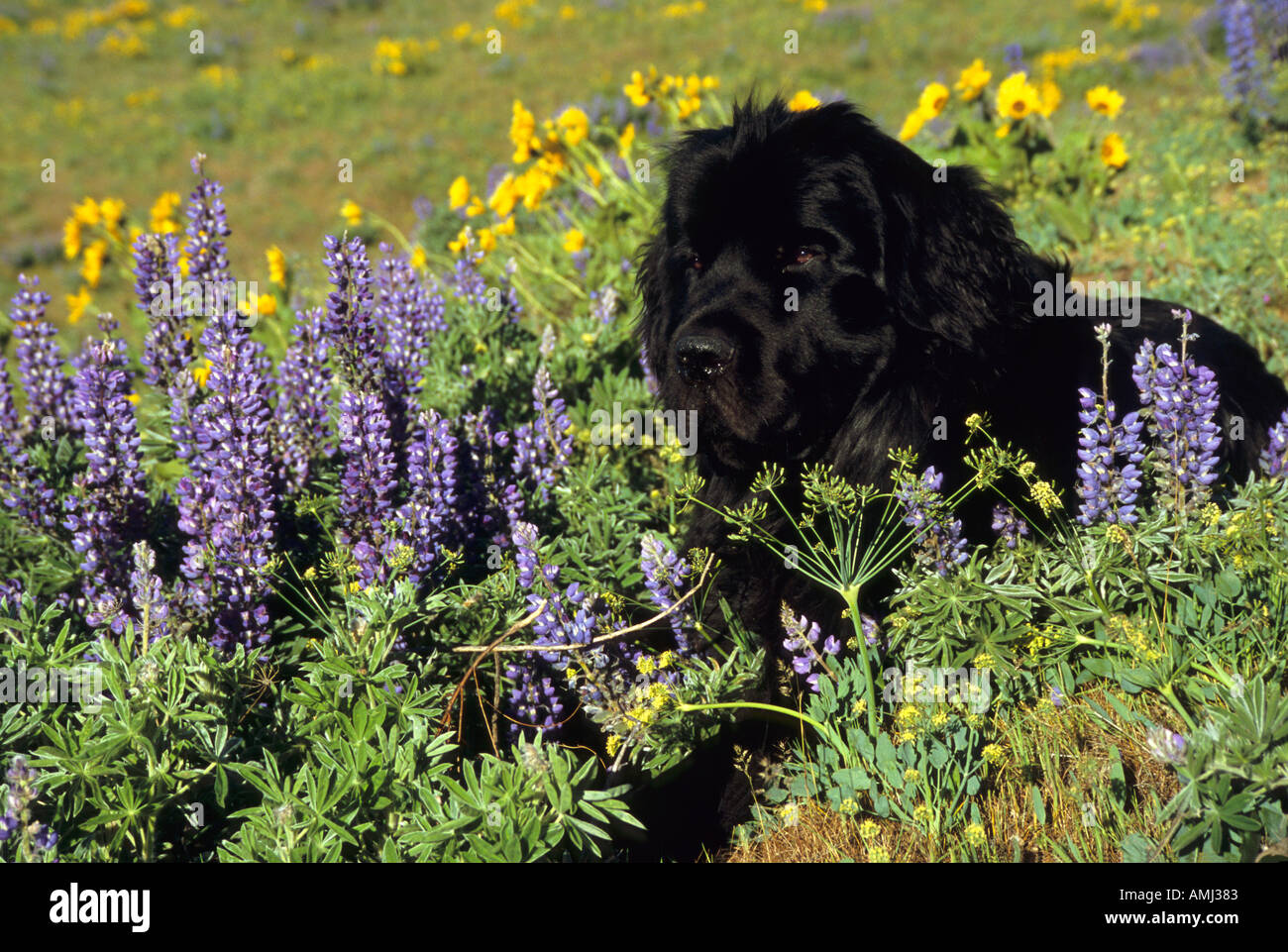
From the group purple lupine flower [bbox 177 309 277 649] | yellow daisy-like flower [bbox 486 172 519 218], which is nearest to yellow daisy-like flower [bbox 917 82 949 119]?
yellow daisy-like flower [bbox 486 172 519 218]

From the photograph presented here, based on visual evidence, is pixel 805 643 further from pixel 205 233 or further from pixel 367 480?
pixel 205 233

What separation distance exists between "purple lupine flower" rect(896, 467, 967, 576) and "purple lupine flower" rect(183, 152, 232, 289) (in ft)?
7.91

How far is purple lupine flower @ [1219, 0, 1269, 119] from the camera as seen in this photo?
6.57 m


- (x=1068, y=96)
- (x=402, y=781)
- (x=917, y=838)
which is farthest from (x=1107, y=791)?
(x=1068, y=96)

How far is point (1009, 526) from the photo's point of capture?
281cm

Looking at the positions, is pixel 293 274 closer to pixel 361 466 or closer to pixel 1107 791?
pixel 361 466

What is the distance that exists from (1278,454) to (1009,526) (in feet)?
3.41

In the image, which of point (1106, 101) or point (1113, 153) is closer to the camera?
point (1106, 101)

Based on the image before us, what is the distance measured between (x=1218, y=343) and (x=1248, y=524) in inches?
53.8

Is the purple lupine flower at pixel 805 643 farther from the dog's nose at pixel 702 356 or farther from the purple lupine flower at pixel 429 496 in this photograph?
the purple lupine flower at pixel 429 496

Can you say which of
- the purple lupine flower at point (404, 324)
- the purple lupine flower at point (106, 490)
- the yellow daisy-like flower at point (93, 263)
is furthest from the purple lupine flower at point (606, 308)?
the yellow daisy-like flower at point (93, 263)

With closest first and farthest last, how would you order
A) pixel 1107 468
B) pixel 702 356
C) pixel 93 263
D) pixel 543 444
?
1. pixel 1107 468
2. pixel 702 356
3. pixel 543 444
4. pixel 93 263

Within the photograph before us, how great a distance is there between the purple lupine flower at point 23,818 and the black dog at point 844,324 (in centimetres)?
187

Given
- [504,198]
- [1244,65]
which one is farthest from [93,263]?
[1244,65]
